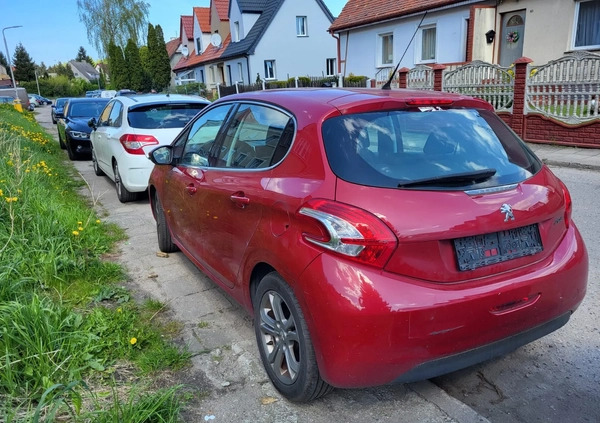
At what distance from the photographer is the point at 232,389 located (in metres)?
2.86

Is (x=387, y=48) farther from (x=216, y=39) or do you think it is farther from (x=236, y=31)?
(x=216, y=39)

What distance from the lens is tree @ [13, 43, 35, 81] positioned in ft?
300

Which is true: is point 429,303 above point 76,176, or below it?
above

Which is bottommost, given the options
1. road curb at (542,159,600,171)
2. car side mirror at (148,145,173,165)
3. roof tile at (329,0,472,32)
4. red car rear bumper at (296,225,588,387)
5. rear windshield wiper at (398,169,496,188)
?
road curb at (542,159,600,171)

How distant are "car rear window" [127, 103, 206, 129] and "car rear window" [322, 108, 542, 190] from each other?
5311 millimetres

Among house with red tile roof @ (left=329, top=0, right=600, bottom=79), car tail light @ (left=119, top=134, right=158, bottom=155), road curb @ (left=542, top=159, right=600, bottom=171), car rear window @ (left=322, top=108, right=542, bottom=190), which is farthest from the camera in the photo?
house with red tile roof @ (left=329, top=0, right=600, bottom=79)

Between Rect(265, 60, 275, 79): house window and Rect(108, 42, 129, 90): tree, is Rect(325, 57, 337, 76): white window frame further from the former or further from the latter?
Rect(108, 42, 129, 90): tree

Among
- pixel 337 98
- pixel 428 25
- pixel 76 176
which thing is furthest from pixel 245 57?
pixel 337 98

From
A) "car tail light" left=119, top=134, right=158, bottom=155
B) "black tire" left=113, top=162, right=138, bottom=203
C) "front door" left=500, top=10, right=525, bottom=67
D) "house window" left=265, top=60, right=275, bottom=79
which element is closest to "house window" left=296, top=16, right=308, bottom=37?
"house window" left=265, top=60, right=275, bottom=79

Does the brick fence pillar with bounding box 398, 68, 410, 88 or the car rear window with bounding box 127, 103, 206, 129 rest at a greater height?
the brick fence pillar with bounding box 398, 68, 410, 88

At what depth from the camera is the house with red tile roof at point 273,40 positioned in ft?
108

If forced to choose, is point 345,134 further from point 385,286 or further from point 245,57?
point 245,57

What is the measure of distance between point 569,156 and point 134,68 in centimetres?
4312

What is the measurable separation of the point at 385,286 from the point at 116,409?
140 centimetres
